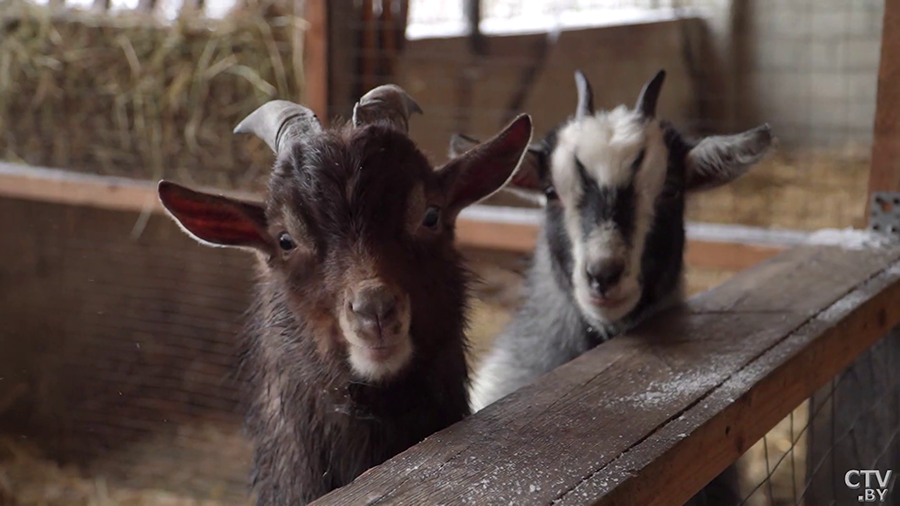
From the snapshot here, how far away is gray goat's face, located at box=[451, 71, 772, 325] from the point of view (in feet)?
8.20

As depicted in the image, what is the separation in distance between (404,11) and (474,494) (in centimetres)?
392

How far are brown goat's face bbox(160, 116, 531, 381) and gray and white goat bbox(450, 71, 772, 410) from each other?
2.14 ft

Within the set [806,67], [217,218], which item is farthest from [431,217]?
[806,67]

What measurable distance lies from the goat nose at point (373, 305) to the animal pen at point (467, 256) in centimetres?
25

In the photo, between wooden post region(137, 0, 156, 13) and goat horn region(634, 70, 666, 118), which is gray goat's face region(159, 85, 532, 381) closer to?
goat horn region(634, 70, 666, 118)

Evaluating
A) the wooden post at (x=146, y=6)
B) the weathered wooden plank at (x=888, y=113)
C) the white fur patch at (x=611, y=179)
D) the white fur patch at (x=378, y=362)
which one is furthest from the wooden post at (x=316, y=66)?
the white fur patch at (x=378, y=362)

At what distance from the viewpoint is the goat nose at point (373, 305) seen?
5.38ft

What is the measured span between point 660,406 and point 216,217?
0.99 meters

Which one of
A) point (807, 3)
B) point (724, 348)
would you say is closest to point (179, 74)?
point (724, 348)

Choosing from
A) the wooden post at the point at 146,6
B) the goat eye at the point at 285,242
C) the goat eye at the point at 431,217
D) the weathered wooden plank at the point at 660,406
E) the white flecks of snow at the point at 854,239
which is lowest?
the weathered wooden plank at the point at 660,406

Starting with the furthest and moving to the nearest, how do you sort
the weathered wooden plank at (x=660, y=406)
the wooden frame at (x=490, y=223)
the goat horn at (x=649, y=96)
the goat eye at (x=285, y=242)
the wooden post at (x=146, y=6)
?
1. the wooden post at (x=146, y=6)
2. the wooden frame at (x=490, y=223)
3. the goat horn at (x=649, y=96)
4. the goat eye at (x=285, y=242)
5. the weathered wooden plank at (x=660, y=406)

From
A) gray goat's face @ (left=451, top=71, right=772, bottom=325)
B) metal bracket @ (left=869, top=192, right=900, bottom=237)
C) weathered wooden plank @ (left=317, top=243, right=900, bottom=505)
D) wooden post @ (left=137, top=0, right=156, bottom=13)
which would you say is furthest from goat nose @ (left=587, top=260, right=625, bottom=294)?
wooden post @ (left=137, top=0, right=156, bottom=13)

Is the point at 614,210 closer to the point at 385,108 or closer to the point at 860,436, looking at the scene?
the point at 385,108

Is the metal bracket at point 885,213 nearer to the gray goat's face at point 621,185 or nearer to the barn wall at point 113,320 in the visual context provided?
the gray goat's face at point 621,185
